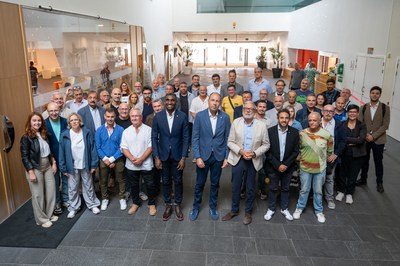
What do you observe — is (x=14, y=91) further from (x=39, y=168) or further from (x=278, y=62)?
Result: (x=278, y=62)

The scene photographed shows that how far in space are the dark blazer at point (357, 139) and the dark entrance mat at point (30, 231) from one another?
4156 millimetres

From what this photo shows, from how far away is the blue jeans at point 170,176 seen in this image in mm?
4531

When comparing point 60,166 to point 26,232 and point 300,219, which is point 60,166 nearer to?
point 26,232

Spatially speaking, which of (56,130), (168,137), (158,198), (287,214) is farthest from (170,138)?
(287,214)

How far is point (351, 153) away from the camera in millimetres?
4906

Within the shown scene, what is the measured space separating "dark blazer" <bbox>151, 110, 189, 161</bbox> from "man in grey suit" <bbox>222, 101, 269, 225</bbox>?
2.16 ft

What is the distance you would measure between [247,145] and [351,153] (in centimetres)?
181

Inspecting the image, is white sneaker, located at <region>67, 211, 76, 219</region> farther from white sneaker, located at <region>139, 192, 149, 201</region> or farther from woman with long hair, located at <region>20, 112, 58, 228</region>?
white sneaker, located at <region>139, 192, 149, 201</region>

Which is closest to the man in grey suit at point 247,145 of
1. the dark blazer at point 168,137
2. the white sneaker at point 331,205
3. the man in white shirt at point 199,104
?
the dark blazer at point 168,137

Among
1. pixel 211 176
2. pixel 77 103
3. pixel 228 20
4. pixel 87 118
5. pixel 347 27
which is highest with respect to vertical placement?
pixel 228 20

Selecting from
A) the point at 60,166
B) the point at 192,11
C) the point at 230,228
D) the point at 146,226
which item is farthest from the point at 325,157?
the point at 192,11

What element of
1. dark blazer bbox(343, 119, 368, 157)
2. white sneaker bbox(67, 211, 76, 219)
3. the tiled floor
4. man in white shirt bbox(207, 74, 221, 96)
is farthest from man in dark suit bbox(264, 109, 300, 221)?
white sneaker bbox(67, 211, 76, 219)

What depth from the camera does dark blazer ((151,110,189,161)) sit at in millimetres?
4398

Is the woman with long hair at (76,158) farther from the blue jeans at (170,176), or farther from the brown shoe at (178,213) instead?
the brown shoe at (178,213)
